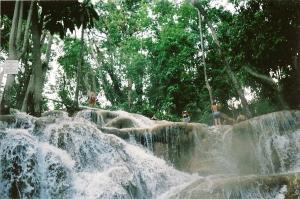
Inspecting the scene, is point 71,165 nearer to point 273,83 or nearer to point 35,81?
point 35,81

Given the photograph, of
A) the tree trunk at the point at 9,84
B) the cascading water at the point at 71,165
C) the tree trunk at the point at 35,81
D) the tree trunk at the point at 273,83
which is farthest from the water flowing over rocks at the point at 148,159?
the tree trunk at the point at 273,83

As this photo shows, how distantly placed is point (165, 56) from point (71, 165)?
56.9ft

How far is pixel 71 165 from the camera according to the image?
1080cm

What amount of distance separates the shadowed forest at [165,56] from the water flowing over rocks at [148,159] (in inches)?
101

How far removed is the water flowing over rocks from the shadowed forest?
2.56 m

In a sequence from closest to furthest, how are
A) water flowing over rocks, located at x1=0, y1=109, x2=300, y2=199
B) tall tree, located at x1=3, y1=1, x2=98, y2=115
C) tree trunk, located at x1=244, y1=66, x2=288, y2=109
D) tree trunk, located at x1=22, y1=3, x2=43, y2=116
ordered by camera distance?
water flowing over rocks, located at x1=0, y1=109, x2=300, y2=199
tall tree, located at x1=3, y1=1, x2=98, y2=115
tree trunk, located at x1=22, y1=3, x2=43, y2=116
tree trunk, located at x1=244, y1=66, x2=288, y2=109

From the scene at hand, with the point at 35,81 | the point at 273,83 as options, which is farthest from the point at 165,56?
the point at 35,81

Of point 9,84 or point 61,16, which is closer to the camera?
point 9,84

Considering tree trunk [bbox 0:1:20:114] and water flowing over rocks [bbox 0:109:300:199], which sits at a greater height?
tree trunk [bbox 0:1:20:114]

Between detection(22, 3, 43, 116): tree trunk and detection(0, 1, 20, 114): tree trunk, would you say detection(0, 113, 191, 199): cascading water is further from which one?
detection(22, 3, 43, 116): tree trunk

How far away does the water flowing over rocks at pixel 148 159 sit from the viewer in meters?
9.61

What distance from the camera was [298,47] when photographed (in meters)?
17.5

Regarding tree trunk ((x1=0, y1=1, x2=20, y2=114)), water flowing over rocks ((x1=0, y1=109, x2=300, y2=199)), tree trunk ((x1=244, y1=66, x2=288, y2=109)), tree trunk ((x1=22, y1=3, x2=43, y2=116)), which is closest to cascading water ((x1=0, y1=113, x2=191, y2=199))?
water flowing over rocks ((x1=0, y1=109, x2=300, y2=199))

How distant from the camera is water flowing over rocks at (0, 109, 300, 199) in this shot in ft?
31.5
